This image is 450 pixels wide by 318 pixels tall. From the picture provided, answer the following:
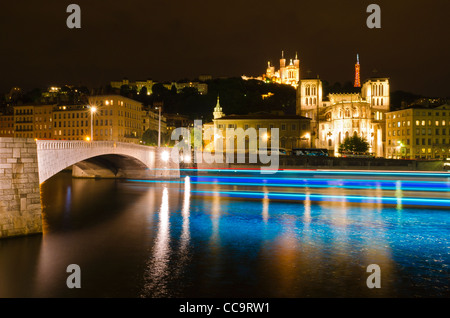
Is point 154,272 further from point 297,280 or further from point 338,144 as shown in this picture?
point 338,144

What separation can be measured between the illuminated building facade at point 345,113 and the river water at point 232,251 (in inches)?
2948

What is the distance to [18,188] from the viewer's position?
52.5 feet

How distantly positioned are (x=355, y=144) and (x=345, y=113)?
44.9ft

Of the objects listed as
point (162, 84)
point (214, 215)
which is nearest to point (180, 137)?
point (162, 84)

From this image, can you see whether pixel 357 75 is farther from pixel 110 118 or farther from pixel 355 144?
pixel 110 118

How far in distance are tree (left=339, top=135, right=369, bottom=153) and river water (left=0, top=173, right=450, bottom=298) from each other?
6398 centimetres

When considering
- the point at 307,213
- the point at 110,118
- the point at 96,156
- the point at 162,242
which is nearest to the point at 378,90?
the point at 110,118

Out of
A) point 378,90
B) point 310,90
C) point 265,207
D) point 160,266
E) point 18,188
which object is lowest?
point 160,266

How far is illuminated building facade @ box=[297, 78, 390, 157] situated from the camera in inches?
3954

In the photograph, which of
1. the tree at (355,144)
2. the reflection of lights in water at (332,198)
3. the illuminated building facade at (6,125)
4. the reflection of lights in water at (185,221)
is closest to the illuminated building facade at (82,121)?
the illuminated building facade at (6,125)

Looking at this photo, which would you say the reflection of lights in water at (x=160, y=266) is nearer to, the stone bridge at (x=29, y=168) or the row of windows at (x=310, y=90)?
the stone bridge at (x=29, y=168)

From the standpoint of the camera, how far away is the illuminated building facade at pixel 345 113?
330ft
